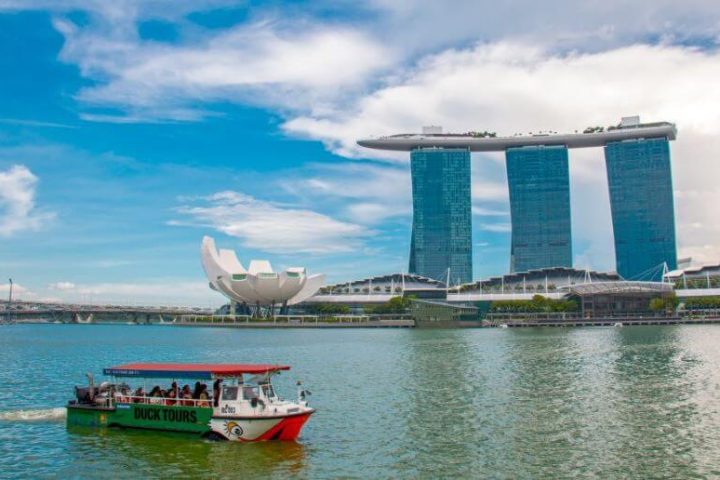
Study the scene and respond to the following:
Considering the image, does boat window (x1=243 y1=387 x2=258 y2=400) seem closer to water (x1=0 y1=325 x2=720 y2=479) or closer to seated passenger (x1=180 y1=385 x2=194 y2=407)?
water (x1=0 y1=325 x2=720 y2=479)

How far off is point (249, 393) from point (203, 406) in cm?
183

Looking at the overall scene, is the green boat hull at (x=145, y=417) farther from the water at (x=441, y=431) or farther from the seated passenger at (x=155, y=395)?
the water at (x=441, y=431)

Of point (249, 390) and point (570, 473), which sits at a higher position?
point (249, 390)

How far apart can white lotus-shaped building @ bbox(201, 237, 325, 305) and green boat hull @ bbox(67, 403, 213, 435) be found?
13638cm

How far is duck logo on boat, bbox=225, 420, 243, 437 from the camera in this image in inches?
995

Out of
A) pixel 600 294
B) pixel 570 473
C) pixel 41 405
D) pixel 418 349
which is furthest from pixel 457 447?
pixel 600 294

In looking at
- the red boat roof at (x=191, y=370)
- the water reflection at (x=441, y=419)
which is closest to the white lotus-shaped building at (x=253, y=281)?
the water reflection at (x=441, y=419)

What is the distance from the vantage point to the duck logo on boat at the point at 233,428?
25.3 metres

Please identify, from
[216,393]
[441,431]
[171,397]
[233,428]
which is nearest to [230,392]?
[216,393]

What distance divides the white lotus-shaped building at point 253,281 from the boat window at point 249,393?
457 feet

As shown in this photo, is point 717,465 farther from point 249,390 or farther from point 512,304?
point 512,304

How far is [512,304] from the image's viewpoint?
154750mm

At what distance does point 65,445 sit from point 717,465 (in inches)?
857

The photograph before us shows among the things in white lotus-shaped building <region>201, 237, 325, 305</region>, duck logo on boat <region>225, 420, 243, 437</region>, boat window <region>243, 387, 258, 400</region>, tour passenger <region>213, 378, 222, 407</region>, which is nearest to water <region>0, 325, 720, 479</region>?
duck logo on boat <region>225, 420, 243, 437</region>
